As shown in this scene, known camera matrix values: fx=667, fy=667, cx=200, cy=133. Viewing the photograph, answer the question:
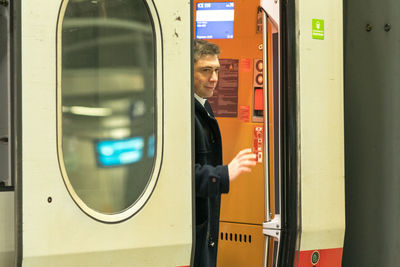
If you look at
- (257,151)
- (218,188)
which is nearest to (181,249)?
(218,188)

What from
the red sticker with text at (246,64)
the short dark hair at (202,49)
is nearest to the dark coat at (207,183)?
Answer: the short dark hair at (202,49)

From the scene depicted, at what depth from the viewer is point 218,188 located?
312 cm

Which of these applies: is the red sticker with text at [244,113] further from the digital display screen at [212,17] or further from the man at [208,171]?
the man at [208,171]

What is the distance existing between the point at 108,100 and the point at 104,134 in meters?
0.14

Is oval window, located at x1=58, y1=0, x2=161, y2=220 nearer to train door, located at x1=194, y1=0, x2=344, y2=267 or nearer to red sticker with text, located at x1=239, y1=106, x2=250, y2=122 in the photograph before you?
train door, located at x1=194, y1=0, x2=344, y2=267

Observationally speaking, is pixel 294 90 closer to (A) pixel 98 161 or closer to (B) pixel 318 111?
(B) pixel 318 111

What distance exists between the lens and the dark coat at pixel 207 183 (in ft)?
10.2

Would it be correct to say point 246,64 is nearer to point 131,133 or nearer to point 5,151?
point 131,133

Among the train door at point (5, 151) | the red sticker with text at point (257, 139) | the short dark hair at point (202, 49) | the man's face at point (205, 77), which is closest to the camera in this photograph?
the train door at point (5, 151)

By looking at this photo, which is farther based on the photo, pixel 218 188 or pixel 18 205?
pixel 218 188

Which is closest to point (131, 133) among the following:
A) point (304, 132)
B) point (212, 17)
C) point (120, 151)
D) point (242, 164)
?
point (120, 151)

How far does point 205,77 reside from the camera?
3.57 meters

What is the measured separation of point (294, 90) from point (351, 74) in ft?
2.29

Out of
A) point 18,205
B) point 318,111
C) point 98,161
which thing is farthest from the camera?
point 318,111
